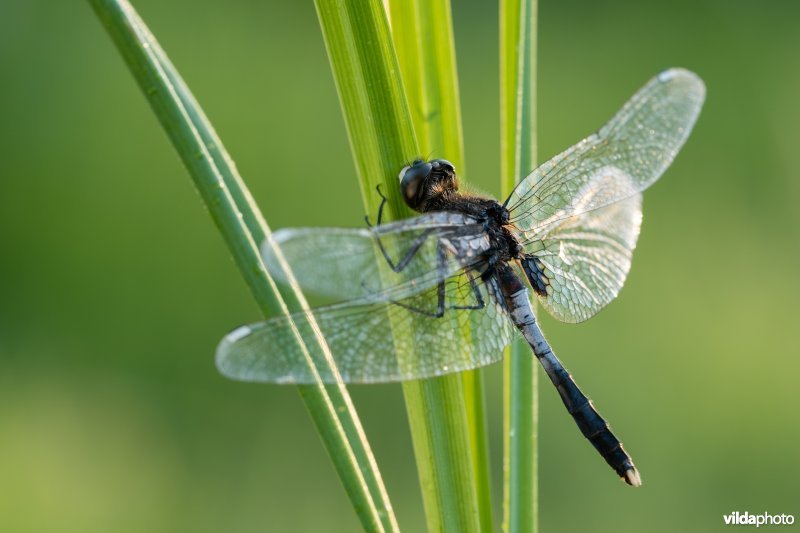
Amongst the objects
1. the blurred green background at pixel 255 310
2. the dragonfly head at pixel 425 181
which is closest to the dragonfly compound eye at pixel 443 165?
the dragonfly head at pixel 425 181

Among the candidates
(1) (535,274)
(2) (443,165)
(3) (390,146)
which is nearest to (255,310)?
(1) (535,274)

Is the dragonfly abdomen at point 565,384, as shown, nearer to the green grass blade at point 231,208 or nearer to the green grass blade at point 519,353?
the green grass blade at point 519,353

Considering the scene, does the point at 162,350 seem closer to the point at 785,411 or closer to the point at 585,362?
the point at 585,362

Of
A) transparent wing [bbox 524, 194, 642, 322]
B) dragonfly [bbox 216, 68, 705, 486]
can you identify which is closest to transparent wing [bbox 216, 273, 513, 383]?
dragonfly [bbox 216, 68, 705, 486]

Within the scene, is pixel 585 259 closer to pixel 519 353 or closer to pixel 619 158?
pixel 619 158

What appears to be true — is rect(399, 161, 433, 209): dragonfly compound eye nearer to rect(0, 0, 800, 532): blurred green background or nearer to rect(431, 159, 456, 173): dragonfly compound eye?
rect(431, 159, 456, 173): dragonfly compound eye

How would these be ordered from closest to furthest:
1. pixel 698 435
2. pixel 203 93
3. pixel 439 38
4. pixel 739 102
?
pixel 439 38
pixel 698 435
pixel 203 93
pixel 739 102

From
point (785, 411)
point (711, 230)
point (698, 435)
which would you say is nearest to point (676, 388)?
point (698, 435)
